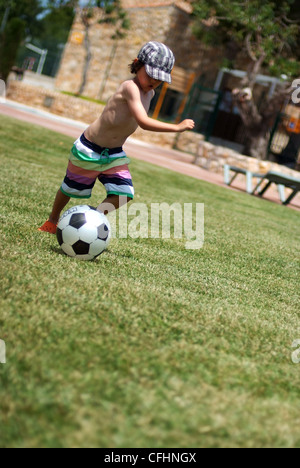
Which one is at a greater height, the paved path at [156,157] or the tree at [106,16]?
the tree at [106,16]

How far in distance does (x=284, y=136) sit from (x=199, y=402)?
73.0 ft

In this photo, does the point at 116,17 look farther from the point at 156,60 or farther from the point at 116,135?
the point at 156,60

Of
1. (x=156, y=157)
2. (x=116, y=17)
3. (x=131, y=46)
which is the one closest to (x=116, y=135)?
(x=156, y=157)

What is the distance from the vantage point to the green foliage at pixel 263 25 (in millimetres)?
19281

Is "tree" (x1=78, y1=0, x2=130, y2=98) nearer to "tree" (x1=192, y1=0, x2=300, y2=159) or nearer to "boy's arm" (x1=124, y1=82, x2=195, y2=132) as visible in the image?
"tree" (x1=192, y1=0, x2=300, y2=159)

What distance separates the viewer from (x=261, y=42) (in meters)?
19.9

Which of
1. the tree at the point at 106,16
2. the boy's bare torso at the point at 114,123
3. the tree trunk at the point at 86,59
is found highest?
the tree at the point at 106,16

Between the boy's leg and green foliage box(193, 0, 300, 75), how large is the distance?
16547 mm

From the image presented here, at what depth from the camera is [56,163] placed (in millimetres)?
9531

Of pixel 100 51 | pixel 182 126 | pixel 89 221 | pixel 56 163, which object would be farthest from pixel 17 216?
pixel 100 51

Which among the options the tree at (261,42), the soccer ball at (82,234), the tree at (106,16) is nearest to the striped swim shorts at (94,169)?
the soccer ball at (82,234)

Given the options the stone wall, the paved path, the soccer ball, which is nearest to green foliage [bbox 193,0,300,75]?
the stone wall

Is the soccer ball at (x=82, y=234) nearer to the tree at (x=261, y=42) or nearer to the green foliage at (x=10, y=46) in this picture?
the tree at (x=261, y=42)
